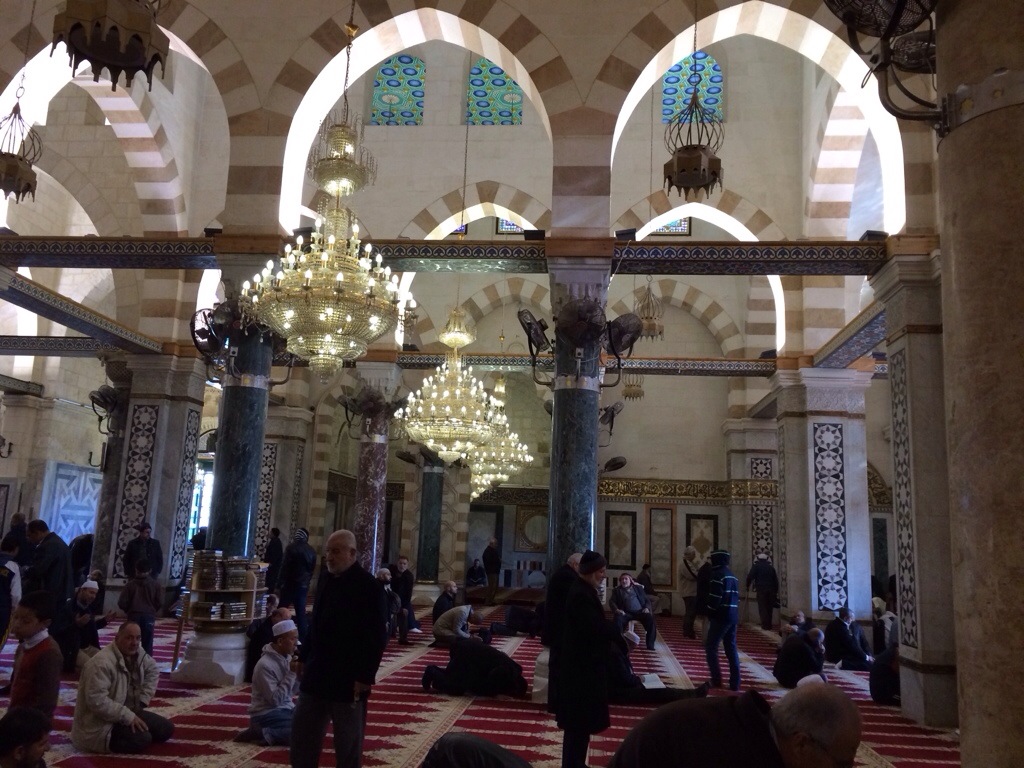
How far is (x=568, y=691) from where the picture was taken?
321 cm

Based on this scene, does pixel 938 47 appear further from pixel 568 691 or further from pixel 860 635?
pixel 860 635

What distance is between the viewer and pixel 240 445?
6328 millimetres

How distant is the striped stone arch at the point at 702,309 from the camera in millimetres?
12844

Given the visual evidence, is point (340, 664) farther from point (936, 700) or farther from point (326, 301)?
point (936, 700)

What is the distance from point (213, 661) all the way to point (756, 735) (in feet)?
16.1

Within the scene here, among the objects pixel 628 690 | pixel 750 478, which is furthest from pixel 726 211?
pixel 628 690

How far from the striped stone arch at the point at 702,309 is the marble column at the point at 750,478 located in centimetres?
117

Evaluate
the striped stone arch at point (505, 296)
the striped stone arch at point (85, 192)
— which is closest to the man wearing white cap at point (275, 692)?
the striped stone arch at point (85, 192)

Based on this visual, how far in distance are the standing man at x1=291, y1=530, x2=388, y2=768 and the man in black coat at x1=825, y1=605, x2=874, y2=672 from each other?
526 centimetres

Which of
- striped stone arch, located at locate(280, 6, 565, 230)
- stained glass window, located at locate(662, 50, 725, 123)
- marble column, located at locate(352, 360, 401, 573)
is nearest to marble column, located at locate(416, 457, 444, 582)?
marble column, located at locate(352, 360, 401, 573)

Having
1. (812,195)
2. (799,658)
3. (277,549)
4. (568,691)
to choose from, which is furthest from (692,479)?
(568,691)

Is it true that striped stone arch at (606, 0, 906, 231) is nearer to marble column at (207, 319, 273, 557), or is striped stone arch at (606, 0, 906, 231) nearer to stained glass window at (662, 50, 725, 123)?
marble column at (207, 319, 273, 557)

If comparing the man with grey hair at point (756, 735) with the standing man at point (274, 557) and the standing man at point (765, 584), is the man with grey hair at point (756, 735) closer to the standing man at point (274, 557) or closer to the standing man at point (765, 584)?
the standing man at point (274, 557)

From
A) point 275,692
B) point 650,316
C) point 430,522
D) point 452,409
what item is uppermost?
point 650,316
